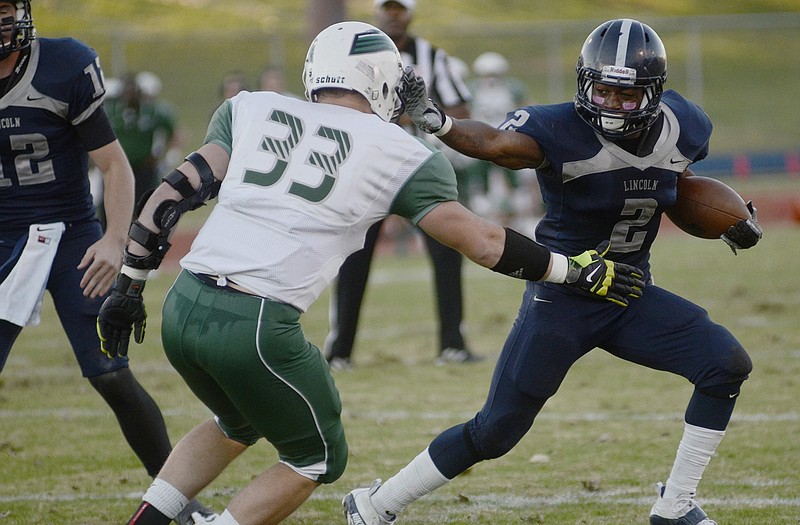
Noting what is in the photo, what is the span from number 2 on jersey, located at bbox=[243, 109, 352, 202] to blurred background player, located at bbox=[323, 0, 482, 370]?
332 cm

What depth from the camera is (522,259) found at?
10.6 ft

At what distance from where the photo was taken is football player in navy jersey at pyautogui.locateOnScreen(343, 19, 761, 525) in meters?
3.58

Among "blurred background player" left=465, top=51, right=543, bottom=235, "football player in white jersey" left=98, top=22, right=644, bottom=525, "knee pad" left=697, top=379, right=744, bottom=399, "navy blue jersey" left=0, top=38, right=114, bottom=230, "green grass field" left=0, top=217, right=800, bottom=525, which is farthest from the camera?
"blurred background player" left=465, top=51, right=543, bottom=235

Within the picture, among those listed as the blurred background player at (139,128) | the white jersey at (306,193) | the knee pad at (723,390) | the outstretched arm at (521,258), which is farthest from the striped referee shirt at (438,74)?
the blurred background player at (139,128)

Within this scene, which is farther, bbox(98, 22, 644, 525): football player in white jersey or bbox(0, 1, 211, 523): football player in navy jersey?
bbox(0, 1, 211, 523): football player in navy jersey

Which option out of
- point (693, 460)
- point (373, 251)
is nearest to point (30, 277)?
point (693, 460)

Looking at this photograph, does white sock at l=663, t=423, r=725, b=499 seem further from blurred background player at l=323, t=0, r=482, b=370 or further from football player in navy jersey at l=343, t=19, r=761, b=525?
blurred background player at l=323, t=0, r=482, b=370

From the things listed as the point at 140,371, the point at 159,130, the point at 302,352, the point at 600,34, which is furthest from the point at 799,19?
the point at 302,352

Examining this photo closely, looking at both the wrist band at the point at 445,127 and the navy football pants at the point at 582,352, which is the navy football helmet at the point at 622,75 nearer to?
the wrist band at the point at 445,127

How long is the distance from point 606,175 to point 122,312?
159 cm

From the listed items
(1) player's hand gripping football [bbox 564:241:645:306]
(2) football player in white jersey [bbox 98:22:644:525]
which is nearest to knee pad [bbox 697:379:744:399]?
(1) player's hand gripping football [bbox 564:241:645:306]

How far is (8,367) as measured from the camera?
22.8 feet

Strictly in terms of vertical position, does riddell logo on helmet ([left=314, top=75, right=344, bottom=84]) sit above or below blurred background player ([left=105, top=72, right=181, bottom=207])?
above

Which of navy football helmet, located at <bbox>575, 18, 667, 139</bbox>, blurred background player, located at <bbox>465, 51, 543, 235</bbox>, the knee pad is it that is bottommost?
blurred background player, located at <bbox>465, 51, 543, 235</bbox>
